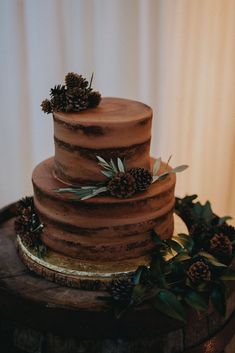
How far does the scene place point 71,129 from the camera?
99 cm

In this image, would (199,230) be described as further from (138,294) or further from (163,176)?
(138,294)

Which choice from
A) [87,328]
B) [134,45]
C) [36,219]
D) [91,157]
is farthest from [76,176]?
[134,45]

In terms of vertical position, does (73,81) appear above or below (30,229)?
above

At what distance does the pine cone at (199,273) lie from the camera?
0.98 meters

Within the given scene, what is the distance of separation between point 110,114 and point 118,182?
177 mm

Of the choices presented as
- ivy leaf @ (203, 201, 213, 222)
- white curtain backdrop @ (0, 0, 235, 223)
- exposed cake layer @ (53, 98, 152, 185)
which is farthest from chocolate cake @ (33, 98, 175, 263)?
white curtain backdrop @ (0, 0, 235, 223)

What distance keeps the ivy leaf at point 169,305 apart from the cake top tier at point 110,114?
0.40 meters

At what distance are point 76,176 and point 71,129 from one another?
119mm

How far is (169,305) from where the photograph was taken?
909mm

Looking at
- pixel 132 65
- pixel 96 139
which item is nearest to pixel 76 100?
pixel 96 139

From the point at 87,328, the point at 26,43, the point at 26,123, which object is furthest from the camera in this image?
the point at 26,123

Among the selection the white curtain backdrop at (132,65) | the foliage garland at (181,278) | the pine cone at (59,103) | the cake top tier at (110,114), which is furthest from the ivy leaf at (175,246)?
the white curtain backdrop at (132,65)

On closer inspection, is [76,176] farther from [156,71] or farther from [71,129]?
[156,71]

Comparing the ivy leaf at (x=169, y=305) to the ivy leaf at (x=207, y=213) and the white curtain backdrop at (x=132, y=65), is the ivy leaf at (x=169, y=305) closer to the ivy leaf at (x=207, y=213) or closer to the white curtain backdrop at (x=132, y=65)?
the ivy leaf at (x=207, y=213)
